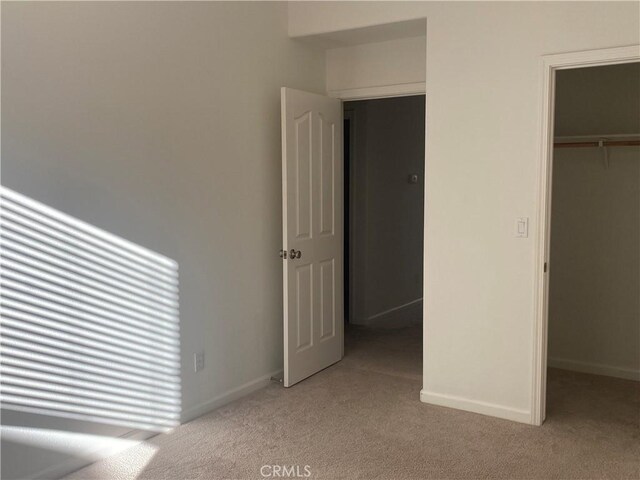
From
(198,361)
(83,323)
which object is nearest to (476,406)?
(198,361)

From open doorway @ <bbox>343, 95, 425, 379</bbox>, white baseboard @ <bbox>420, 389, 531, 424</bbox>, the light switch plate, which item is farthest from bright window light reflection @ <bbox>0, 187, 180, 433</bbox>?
open doorway @ <bbox>343, 95, 425, 379</bbox>

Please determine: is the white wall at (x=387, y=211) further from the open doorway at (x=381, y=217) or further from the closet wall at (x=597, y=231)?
the closet wall at (x=597, y=231)

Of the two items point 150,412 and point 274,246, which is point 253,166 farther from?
point 150,412

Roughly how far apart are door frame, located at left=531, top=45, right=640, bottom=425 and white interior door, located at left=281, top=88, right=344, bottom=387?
4.92ft

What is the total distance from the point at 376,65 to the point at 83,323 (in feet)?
8.58

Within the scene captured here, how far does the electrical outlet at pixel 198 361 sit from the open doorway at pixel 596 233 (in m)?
2.21

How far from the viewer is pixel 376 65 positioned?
4316 mm

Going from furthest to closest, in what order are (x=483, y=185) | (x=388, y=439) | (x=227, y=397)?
1. (x=227, y=397)
2. (x=483, y=185)
3. (x=388, y=439)

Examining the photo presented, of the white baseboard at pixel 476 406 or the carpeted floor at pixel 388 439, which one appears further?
the white baseboard at pixel 476 406

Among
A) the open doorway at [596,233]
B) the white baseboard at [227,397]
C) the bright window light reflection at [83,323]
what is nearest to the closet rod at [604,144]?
the open doorway at [596,233]

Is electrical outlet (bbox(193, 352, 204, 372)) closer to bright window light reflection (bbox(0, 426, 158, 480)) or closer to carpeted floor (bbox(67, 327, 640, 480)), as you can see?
carpeted floor (bbox(67, 327, 640, 480))

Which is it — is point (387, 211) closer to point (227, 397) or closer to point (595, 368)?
point (595, 368)

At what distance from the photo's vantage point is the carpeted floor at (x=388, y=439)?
293 centimetres

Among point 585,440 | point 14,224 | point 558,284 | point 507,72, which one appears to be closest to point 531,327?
point 585,440
